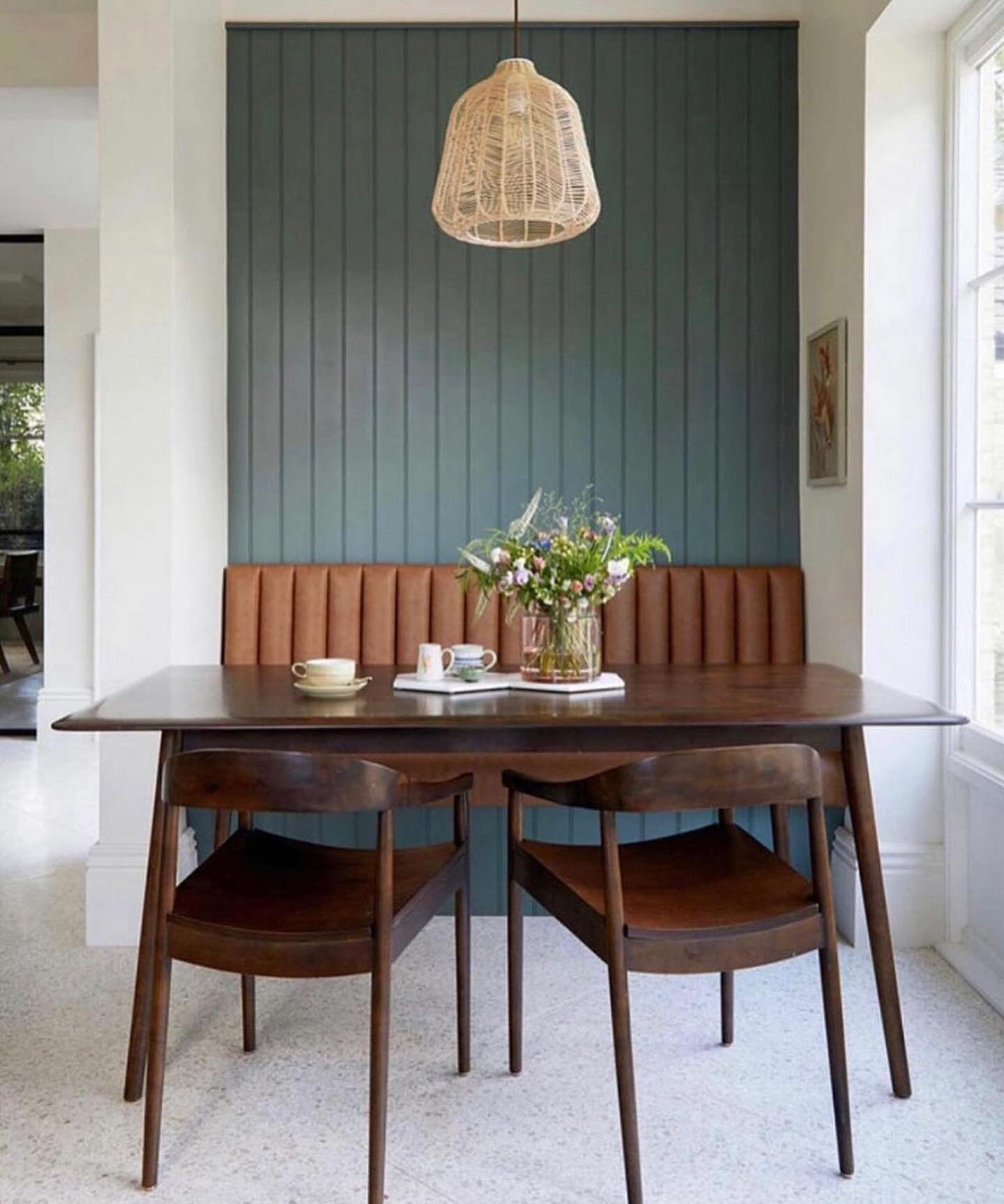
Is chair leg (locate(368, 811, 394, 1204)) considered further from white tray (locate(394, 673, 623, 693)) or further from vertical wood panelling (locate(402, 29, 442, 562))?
vertical wood panelling (locate(402, 29, 442, 562))

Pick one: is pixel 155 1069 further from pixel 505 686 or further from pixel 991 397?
pixel 991 397

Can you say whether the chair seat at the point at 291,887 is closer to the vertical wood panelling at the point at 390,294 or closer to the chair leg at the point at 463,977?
the chair leg at the point at 463,977

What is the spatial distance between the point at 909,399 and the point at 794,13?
143cm

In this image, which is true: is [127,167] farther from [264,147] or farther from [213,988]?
[213,988]

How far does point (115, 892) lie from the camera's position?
3092mm

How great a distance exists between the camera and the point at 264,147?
3.53m

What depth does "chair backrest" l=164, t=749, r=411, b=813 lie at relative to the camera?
179 cm

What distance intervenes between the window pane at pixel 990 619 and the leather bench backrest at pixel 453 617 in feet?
2.03

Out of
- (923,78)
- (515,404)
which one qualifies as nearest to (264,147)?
(515,404)

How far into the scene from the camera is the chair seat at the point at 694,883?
1910 mm

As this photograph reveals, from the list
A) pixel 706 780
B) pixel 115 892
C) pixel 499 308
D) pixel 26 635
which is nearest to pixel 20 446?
pixel 26 635

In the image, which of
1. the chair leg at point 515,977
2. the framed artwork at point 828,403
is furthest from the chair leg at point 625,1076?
the framed artwork at point 828,403

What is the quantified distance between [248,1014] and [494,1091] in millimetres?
595

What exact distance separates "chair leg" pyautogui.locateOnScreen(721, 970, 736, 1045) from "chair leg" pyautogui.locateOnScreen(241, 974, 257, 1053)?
1.08 meters
